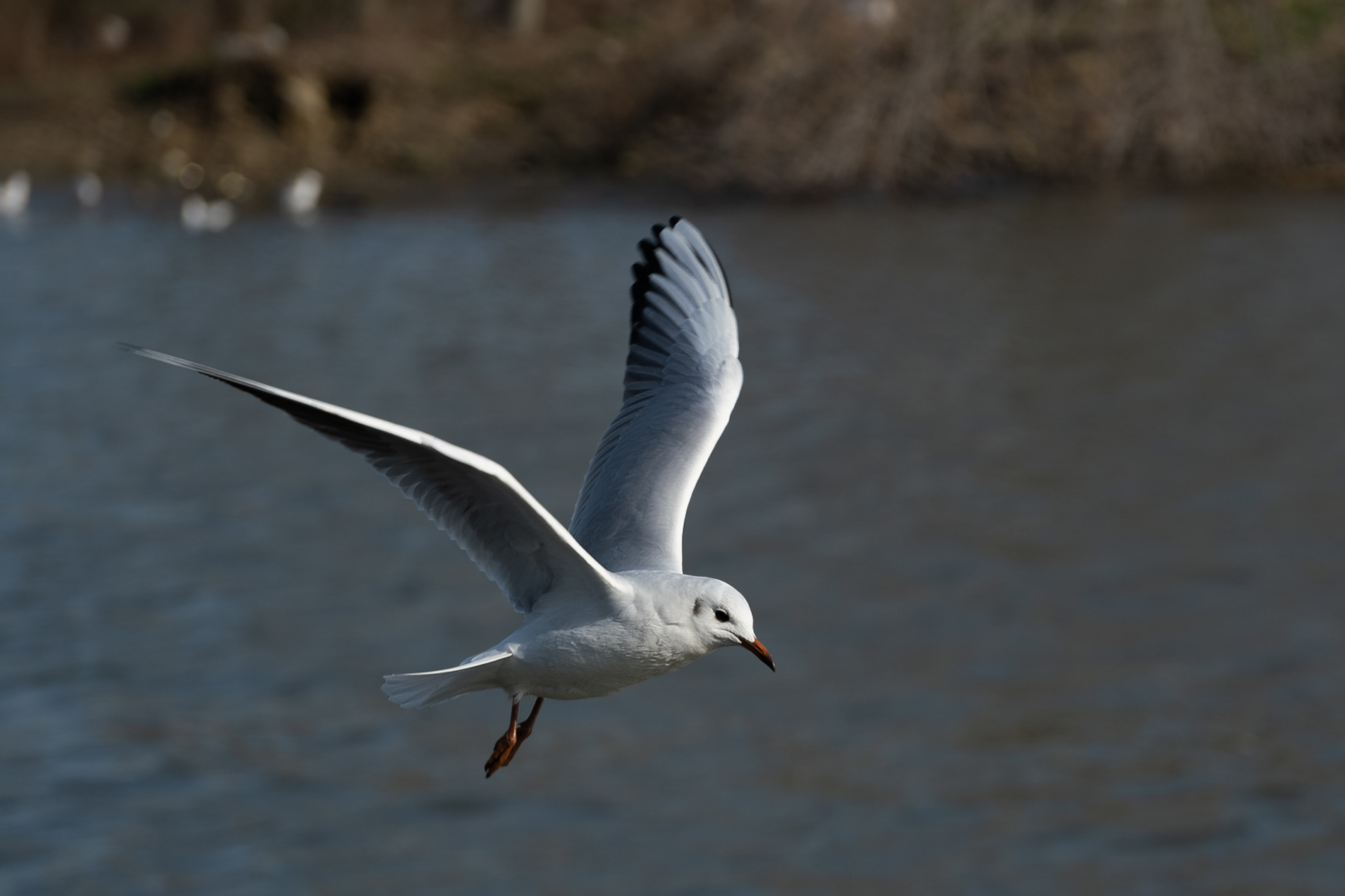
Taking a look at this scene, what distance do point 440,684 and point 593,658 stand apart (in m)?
0.51

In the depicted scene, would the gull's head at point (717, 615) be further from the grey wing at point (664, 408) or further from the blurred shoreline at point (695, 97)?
the blurred shoreline at point (695, 97)

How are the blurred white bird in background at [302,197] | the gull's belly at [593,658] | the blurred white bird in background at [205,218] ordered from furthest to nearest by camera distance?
1. the blurred white bird in background at [302,197]
2. the blurred white bird in background at [205,218]
3. the gull's belly at [593,658]

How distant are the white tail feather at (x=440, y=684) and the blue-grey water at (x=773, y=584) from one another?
24.0 ft

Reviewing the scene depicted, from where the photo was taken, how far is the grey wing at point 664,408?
6.26 m

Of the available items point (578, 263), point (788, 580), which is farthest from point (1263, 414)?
point (578, 263)

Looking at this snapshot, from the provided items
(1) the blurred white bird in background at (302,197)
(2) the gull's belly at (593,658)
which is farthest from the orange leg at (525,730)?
(1) the blurred white bird in background at (302,197)

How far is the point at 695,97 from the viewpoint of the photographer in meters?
29.9

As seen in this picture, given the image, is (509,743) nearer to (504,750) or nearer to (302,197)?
(504,750)

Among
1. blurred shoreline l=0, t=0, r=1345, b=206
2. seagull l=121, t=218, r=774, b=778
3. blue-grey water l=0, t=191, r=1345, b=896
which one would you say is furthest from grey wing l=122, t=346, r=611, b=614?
blurred shoreline l=0, t=0, r=1345, b=206

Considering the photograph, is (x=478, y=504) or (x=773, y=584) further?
(x=773, y=584)

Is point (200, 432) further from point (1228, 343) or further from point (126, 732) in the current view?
point (1228, 343)

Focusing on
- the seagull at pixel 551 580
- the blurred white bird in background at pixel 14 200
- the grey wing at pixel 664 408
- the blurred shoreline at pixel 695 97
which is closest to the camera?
the seagull at pixel 551 580

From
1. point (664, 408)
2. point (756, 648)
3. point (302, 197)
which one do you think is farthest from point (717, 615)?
point (302, 197)

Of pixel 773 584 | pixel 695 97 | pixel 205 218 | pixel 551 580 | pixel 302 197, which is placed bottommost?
pixel 551 580
